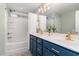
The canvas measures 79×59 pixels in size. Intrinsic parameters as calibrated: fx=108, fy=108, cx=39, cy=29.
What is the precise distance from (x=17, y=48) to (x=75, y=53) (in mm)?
974

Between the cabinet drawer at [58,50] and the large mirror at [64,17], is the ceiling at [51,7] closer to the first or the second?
the large mirror at [64,17]

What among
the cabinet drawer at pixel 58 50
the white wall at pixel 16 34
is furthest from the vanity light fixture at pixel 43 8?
the cabinet drawer at pixel 58 50

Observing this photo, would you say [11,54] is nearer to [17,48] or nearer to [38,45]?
[17,48]

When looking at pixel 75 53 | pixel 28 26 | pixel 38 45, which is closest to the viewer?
pixel 75 53

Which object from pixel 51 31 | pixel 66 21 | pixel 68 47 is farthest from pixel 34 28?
pixel 68 47

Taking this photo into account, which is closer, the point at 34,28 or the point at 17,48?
the point at 17,48

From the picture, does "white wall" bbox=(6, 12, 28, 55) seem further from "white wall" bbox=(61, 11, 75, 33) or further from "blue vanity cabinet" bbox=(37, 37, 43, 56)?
"white wall" bbox=(61, 11, 75, 33)

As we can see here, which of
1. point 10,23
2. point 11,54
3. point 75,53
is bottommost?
point 11,54

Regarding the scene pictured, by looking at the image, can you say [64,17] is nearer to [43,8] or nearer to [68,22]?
[68,22]

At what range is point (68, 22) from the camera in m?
1.63

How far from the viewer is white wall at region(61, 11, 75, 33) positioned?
1594 mm

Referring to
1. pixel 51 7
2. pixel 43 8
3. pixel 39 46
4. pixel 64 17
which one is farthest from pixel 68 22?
pixel 39 46

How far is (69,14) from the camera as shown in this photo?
5.30ft

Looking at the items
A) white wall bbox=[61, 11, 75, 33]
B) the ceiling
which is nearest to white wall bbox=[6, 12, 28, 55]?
the ceiling
